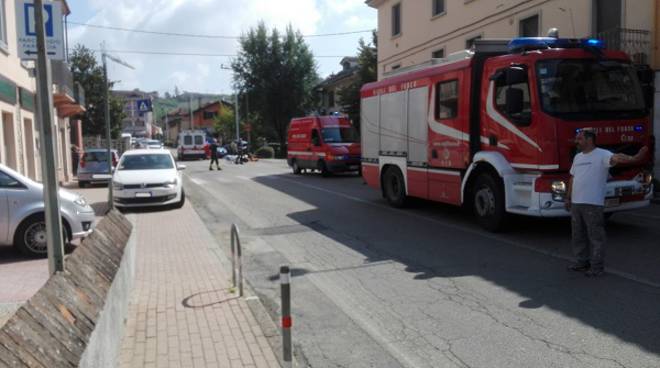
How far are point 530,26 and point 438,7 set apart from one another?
6.38m

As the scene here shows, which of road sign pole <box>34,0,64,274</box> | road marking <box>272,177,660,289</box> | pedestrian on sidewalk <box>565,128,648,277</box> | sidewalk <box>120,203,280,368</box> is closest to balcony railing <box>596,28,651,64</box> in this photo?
road marking <box>272,177,660,289</box>

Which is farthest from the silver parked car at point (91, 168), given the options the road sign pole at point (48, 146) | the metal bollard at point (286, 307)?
the metal bollard at point (286, 307)

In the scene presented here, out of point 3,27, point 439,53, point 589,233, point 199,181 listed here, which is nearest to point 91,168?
point 199,181

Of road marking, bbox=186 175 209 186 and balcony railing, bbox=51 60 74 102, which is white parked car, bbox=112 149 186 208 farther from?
road marking, bbox=186 175 209 186

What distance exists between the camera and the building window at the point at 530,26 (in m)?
19.2

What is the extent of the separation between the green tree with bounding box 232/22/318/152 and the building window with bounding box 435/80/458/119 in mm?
39336

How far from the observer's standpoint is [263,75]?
49.8 m

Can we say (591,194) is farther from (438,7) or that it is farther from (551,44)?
(438,7)

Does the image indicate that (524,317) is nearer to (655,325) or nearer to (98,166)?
(655,325)

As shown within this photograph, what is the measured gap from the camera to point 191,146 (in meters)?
45.0

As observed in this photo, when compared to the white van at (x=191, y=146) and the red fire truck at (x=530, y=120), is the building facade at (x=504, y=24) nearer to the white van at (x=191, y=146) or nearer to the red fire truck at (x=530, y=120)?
the red fire truck at (x=530, y=120)

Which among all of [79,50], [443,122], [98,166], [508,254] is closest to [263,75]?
[79,50]

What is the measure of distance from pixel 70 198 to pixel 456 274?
19.4 ft

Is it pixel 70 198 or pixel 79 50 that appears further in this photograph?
pixel 79 50
